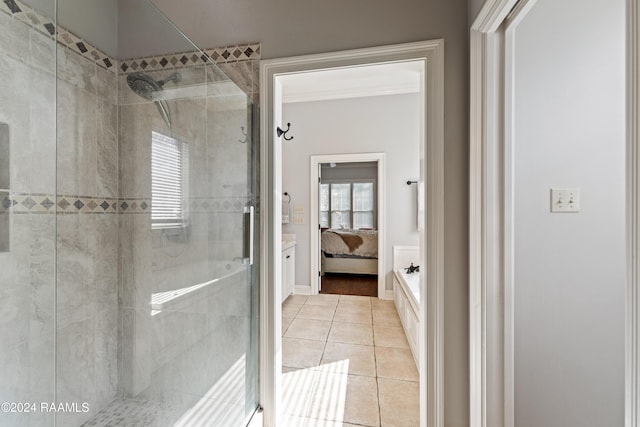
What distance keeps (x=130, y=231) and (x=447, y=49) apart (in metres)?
1.93

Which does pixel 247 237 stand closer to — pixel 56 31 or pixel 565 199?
pixel 56 31

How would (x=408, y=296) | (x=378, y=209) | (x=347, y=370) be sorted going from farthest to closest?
(x=378, y=209) < (x=408, y=296) < (x=347, y=370)

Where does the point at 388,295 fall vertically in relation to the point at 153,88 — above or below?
below

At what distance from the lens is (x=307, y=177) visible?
4.26m

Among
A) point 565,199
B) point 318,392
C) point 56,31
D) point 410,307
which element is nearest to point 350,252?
point 410,307

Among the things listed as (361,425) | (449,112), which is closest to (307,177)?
(449,112)

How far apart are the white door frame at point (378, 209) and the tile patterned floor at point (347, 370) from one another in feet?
2.20

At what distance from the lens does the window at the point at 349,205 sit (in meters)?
8.33

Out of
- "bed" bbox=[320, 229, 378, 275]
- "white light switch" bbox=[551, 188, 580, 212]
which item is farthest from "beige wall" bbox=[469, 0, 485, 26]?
"bed" bbox=[320, 229, 378, 275]

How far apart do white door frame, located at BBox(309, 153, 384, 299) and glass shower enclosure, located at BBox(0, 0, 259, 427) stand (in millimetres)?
2559

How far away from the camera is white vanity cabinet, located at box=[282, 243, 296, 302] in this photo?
145 inches

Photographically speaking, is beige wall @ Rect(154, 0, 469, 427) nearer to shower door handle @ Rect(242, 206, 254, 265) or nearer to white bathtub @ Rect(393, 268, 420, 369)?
white bathtub @ Rect(393, 268, 420, 369)

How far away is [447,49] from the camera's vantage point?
4.61 feet

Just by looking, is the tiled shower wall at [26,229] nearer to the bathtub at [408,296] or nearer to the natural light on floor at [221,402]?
the natural light on floor at [221,402]
